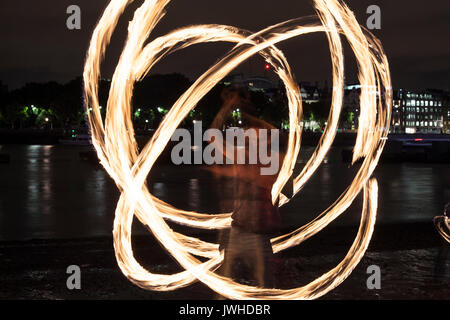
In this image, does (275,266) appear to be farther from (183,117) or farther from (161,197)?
(161,197)

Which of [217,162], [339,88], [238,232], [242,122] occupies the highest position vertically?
[339,88]

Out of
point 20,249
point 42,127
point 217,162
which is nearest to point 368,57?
point 217,162

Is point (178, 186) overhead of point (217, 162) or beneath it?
beneath

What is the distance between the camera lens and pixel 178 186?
19.1 metres

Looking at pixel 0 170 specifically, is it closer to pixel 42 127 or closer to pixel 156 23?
pixel 156 23

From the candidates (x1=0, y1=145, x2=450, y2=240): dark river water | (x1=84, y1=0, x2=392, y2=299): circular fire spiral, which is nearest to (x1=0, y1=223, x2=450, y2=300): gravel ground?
(x1=84, y1=0, x2=392, y2=299): circular fire spiral

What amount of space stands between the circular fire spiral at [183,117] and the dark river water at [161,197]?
3.55 ft

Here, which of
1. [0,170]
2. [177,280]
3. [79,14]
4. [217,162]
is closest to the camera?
[217,162]

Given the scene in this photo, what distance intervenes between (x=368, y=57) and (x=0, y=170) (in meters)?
18.7

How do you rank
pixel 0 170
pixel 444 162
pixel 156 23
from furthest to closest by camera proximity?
pixel 444 162 → pixel 0 170 → pixel 156 23

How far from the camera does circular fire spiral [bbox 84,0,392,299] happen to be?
271 inches

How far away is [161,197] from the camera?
16047mm

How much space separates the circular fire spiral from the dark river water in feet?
3.55
